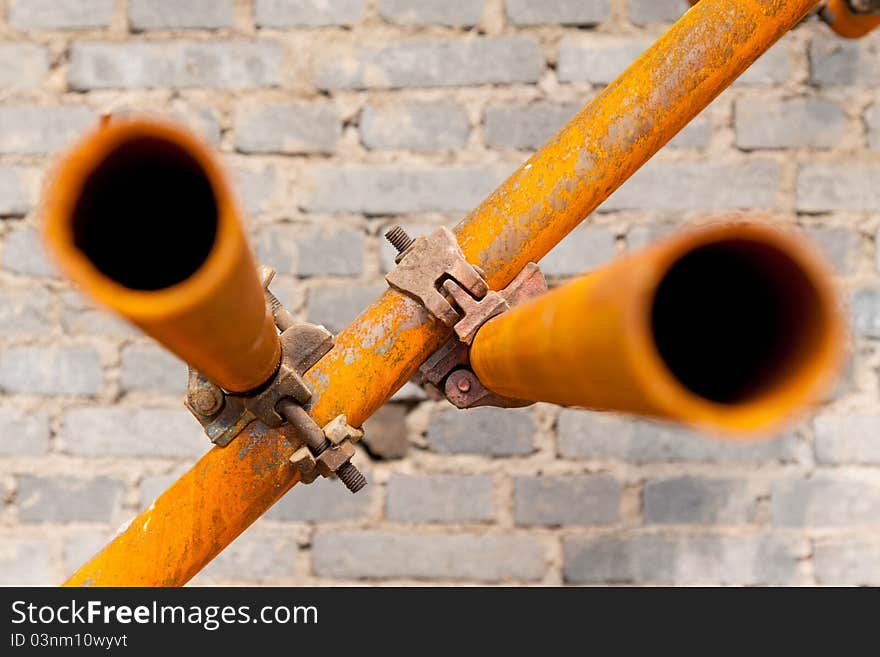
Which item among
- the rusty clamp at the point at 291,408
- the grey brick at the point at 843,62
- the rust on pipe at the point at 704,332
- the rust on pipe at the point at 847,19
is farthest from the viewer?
the grey brick at the point at 843,62

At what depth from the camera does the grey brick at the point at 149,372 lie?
4.17 ft

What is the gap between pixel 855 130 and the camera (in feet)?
4.05

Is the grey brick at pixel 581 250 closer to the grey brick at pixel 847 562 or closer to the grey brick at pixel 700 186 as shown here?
the grey brick at pixel 700 186

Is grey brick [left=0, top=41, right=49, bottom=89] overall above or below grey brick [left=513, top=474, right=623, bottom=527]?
above

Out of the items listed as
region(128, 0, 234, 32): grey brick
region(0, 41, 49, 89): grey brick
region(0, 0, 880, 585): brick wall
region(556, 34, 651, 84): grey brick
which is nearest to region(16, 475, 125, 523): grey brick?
region(0, 0, 880, 585): brick wall

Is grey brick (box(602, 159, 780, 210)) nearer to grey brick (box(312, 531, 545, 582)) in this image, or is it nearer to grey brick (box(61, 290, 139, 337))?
grey brick (box(312, 531, 545, 582))

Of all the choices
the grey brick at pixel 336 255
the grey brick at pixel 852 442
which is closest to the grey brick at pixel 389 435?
the grey brick at pixel 336 255

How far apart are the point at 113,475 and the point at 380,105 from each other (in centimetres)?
72

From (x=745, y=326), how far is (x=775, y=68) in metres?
1.05

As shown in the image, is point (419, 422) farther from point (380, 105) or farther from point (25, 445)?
point (25, 445)

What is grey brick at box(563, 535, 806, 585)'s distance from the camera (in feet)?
4.12

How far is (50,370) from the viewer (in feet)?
4.18

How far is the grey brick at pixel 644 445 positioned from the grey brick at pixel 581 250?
0.23 metres

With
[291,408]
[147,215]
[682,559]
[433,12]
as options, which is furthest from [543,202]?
[682,559]
